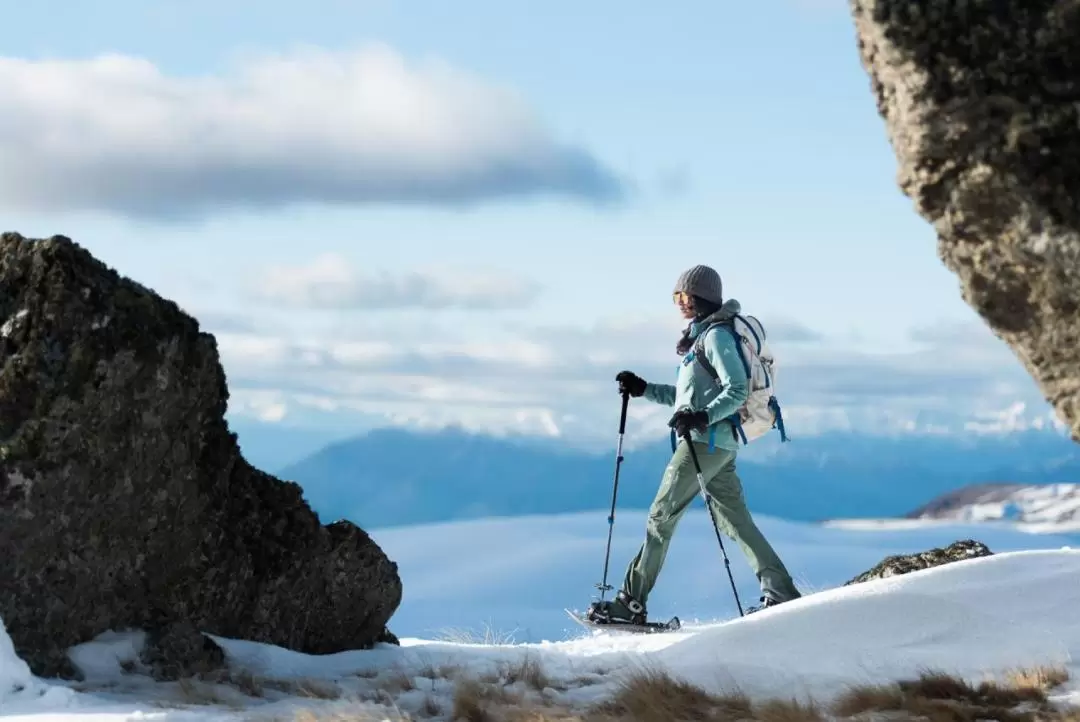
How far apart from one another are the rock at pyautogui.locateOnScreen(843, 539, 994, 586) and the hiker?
164 centimetres

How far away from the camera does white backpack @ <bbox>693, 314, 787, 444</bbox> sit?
11.0 metres

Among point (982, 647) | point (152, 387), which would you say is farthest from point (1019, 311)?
point (152, 387)

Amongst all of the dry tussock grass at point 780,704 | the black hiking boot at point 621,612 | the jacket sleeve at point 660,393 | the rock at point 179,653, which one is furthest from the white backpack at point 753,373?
the rock at point 179,653

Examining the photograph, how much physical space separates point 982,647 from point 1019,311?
366 cm

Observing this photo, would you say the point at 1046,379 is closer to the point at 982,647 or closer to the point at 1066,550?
the point at 982,647

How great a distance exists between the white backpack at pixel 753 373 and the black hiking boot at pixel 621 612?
1800 millimetres

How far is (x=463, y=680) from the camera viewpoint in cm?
795

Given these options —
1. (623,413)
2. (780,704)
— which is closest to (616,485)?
(623,413)

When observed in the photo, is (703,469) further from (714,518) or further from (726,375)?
(726,375)

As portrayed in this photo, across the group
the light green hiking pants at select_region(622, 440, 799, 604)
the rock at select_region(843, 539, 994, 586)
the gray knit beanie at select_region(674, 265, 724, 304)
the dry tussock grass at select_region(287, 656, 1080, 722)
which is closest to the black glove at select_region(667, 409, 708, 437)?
the light green hiking pants at select_region(622, 440, 799, 604)

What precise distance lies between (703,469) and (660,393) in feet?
3.79

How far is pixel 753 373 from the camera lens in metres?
11.0

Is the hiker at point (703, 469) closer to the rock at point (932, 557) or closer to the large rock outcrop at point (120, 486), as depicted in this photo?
the rock at point (932, 557)

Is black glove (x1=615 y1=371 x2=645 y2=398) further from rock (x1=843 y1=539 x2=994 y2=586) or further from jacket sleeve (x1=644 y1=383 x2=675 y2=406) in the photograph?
rock (x1=843 y1=539 x2=994 y2=586)
